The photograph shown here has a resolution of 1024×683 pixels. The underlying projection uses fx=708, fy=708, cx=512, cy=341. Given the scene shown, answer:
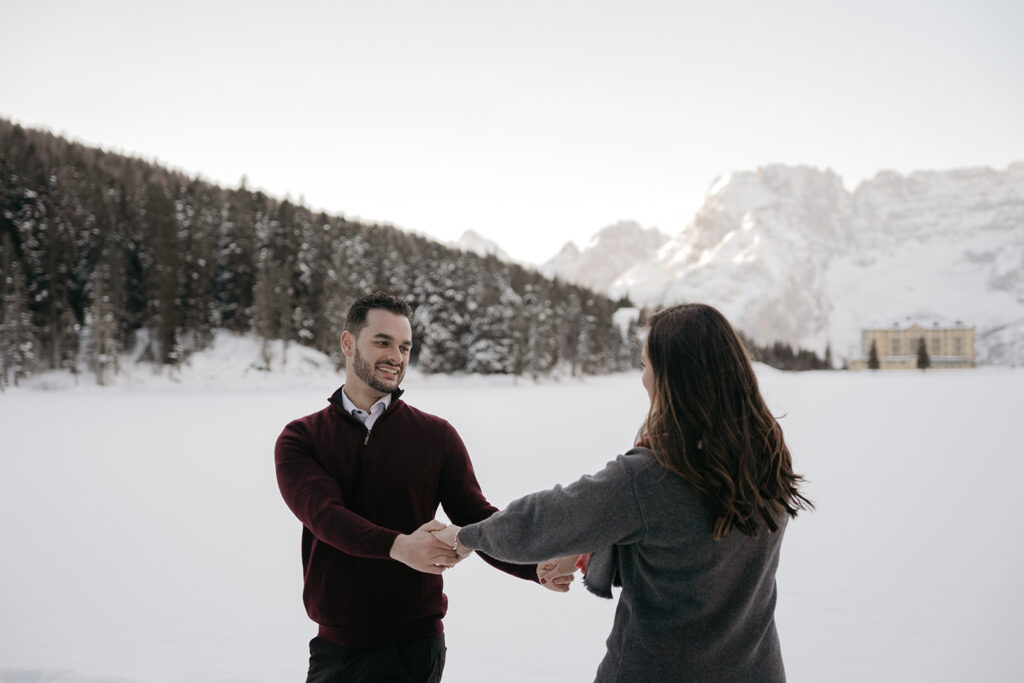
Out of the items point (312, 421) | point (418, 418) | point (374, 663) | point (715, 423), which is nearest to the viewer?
point (715, 423)

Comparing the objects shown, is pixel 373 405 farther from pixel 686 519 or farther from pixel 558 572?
pixel 686 519

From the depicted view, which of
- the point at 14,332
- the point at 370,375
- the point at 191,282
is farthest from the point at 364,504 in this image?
the point at 191,282

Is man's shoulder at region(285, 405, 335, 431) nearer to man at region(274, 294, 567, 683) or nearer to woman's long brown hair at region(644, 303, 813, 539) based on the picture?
man at region(274, 294, 567, 683)

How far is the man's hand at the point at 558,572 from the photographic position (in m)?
2.70

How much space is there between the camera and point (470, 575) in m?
8.26

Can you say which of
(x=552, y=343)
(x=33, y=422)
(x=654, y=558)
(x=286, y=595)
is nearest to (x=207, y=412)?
(x=33, y=422)

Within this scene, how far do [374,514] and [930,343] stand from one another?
603 ft

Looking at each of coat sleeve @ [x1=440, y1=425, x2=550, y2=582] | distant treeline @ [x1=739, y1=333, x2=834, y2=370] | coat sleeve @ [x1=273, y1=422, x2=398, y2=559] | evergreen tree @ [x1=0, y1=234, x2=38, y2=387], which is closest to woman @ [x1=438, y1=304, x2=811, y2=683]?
coat sleeve @ [x1=273, y1=422, x2=398, y2=559]

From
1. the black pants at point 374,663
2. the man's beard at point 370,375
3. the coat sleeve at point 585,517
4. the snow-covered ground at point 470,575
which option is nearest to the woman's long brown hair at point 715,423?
the coat sleeve at point 585,517

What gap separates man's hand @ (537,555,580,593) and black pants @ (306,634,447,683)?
0.60 m

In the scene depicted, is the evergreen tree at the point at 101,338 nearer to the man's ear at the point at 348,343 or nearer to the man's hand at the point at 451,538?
the man's ear at the point at 348,343

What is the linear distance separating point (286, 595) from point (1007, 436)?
21.0m

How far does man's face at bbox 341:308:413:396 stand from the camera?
123 inches

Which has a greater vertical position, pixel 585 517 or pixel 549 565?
pixel 585 517
